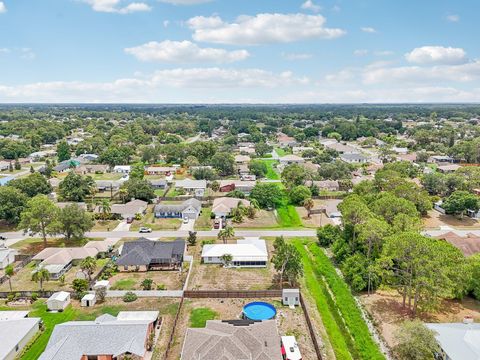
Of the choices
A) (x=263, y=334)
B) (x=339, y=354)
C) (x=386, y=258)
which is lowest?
(x=339, y=354)

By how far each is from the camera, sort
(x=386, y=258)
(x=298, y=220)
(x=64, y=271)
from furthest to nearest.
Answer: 1. (x=298, y=220)
2. (x=64, y=271)
3. (x=386, y=258)

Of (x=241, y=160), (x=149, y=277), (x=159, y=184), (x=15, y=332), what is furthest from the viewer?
(x=241, y=160)

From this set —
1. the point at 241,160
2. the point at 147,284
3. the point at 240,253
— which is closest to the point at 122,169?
the point at 241,160

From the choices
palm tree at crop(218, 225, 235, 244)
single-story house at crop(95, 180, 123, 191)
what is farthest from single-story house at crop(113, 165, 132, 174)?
palm tree at crop(218, 225, 235, 244)

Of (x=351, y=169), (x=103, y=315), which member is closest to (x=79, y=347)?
(x=103, y=315)

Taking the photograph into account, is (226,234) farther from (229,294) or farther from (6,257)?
(6,257)

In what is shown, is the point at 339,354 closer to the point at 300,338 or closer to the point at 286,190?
the point at 300,338

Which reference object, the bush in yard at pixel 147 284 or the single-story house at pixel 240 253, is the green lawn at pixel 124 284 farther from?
the single-story house at pixel 240 253
